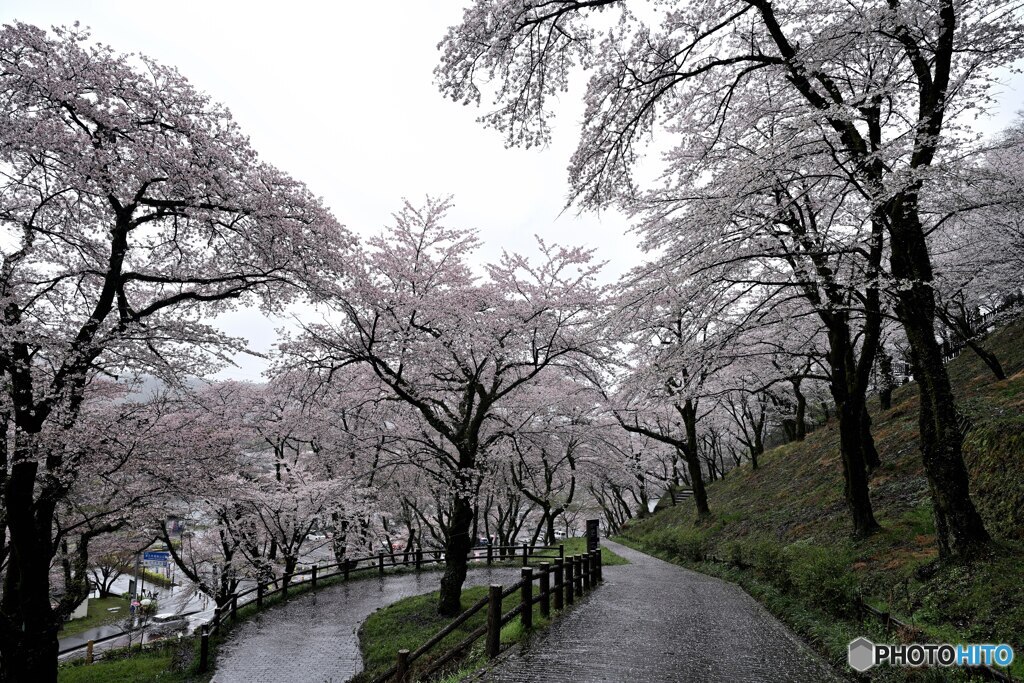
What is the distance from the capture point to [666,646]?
706 centimetres

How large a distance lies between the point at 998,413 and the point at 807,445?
1472 centimetres

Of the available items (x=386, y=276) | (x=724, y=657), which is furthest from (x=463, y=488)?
(x=724, y=657)

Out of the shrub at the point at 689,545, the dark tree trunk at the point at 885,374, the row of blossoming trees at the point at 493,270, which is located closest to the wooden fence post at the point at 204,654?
the row of blossoming trees at the point at 493,270

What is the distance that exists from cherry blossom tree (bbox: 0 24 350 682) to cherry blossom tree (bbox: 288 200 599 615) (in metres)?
2.13

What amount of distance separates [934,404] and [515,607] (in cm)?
729

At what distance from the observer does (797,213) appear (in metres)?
12.5

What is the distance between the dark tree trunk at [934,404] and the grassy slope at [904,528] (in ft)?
1.46

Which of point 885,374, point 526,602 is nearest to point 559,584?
point 526,602

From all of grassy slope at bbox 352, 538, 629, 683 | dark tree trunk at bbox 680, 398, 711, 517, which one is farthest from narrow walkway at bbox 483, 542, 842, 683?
dark tree trunk at bbox 680, 398, 711, 517

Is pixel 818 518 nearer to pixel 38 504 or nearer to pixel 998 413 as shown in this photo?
pixel 998 413

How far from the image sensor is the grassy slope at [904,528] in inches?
248

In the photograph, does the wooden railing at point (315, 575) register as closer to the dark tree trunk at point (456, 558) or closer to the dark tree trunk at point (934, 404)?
the dark tree trunk at point (456, 558)

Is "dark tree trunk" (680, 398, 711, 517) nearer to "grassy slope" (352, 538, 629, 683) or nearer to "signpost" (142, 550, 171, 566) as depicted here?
"grassy slope" (352, 538, 629, 683)

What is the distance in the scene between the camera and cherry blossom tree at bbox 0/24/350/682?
8.21 meters
